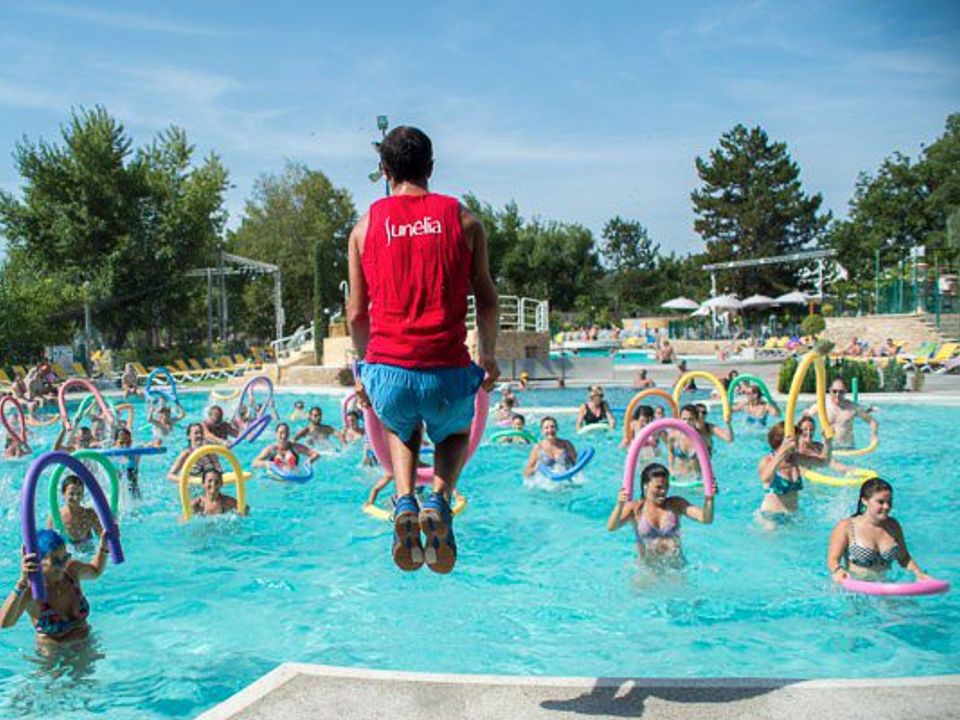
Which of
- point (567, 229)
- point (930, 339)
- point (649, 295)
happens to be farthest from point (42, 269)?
point (649, 295)

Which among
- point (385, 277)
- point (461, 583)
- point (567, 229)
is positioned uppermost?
point (567, 229)

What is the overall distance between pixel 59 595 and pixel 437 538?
382cm

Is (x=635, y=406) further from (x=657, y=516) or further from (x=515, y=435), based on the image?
(x=657, y=516)

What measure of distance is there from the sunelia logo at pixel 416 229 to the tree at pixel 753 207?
6583 cm

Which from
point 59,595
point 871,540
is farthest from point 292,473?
point 871,540

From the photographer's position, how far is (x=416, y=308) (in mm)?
3930

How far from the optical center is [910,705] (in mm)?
4223

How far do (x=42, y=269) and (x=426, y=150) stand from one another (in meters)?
41.6

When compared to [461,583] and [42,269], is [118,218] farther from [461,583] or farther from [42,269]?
[461,583]

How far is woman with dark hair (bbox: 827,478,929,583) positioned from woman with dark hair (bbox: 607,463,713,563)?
1.19m

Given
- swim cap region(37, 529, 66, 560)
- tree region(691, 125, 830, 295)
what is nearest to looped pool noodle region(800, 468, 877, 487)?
swim cap region(37, 529, 66, 560)

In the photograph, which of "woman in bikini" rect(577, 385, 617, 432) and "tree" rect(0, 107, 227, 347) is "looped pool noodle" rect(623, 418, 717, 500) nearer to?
"woman in bikini" rect(577, 385, 617, 432)

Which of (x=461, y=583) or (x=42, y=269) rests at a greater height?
(x=42, y=269)

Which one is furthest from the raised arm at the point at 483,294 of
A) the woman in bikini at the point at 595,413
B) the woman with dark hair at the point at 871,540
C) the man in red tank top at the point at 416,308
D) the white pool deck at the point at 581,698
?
the woman in bikini at the point at 595,413
